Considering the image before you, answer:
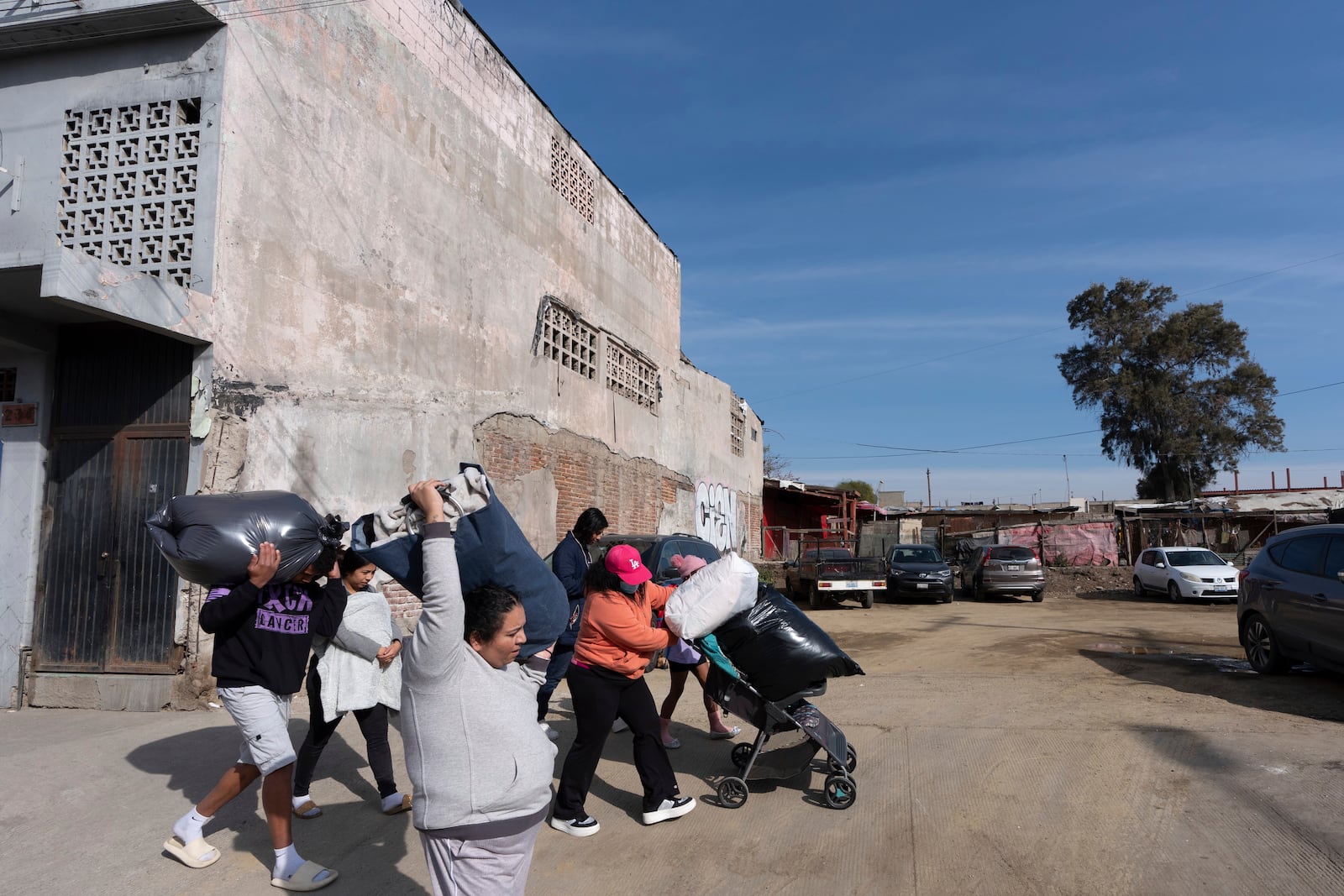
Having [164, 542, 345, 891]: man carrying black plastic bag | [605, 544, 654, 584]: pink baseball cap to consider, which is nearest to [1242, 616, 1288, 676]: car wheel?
[605, 544, 654, 584]: pink baseball cap

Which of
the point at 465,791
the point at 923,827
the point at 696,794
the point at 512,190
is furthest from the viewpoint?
the point at 512,190

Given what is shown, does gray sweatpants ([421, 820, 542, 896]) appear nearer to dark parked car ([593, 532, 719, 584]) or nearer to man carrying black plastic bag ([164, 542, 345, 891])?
man carrying black plastic bag ([164, 542, 345, 891])

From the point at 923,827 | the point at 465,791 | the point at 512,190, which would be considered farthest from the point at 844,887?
the point at 512,190

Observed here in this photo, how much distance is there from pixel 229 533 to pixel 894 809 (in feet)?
13.0

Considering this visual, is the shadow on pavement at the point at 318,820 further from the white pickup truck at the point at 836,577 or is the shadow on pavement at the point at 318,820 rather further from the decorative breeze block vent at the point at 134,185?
the white pickup truck at the point at 836,577

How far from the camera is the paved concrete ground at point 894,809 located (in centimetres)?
406

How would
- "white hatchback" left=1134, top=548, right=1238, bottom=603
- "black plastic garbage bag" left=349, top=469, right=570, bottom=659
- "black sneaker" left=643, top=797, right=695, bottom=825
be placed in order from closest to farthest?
"black plastic garbage bag" left=349, top=469, right=570, bottom=659 < "black sneaker" left=643, top=797, right=695, bottom=825 < "white hatchback" left=1134, top=548, right=1238, bottom=603

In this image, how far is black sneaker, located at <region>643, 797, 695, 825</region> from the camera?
15.6 ft

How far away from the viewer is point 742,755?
556 cm

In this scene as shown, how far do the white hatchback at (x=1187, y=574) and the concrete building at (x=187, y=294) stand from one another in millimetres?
17674

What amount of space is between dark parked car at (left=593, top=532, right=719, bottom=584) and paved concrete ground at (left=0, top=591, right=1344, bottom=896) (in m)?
2.09

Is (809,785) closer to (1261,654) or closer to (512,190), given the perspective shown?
(1261,654)

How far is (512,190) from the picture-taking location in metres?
13.3

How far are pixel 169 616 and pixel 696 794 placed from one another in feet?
18.0
